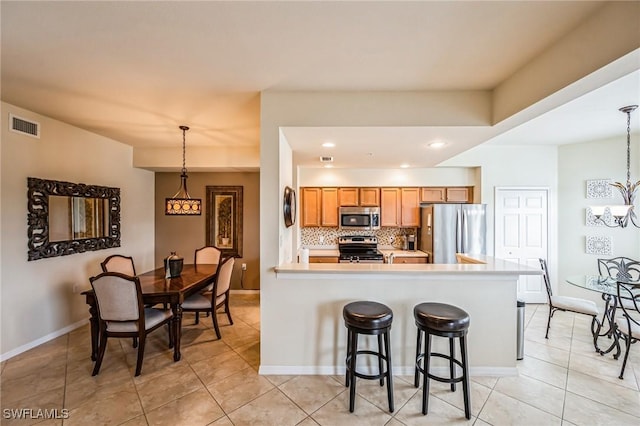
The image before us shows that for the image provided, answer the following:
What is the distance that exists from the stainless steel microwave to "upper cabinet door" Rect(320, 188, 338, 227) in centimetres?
20

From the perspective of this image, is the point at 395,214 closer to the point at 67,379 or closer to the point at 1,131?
the point at 67,379

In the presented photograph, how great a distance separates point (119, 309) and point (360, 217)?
3643 mm

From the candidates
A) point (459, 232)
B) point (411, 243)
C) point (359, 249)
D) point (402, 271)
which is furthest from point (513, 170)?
point (402, 271)

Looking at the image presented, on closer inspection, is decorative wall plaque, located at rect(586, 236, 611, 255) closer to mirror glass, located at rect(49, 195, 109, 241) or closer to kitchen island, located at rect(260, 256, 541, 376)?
kitchen island, located at rect(260, 256, 541, 376)

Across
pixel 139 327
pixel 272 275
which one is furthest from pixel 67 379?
pixel 272 275

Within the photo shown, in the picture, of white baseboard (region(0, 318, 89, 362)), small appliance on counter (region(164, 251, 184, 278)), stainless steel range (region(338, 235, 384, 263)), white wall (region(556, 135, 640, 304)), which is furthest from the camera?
stainless steel range (region(338, 235, 384, 263))

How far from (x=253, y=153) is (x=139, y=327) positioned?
2.81 metres

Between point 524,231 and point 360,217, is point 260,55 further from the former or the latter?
point 524,231

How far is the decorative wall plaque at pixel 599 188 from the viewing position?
386 centimetres

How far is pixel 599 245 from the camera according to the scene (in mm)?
3920

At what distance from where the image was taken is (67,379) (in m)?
2.33

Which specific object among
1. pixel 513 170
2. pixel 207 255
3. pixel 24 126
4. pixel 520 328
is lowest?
pixel 520 328

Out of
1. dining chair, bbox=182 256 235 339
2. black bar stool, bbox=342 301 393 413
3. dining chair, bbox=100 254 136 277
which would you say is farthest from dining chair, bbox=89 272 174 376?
black bar stool, bbox=342 301 393 413

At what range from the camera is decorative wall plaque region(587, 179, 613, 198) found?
3.86 metres
